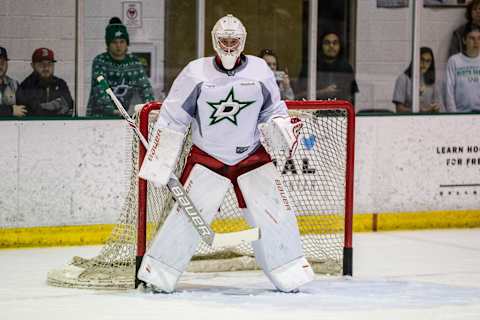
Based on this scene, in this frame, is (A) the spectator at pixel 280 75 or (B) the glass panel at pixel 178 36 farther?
(A) the spectator at pixel 280 75

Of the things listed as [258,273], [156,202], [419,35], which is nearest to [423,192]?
[419,35]

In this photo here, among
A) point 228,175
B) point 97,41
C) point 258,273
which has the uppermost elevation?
point 97,41

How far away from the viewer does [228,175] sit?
20.6 feet

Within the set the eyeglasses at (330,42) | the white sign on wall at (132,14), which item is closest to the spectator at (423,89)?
the eyeglasses at (330,42)

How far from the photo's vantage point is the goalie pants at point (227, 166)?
6.27 metres

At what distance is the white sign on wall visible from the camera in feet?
26.6

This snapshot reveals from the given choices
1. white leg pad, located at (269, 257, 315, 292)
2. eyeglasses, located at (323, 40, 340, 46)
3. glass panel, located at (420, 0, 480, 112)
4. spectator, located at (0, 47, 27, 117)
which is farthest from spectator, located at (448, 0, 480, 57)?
white leg pad, located at (269, 257, 315, 292)

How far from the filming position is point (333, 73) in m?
8.74

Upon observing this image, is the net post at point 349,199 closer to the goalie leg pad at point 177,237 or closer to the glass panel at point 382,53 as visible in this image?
the goalie leg pad at point 177,237

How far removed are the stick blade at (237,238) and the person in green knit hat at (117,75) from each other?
2032 millimetres

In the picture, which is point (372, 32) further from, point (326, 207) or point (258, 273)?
point (258, 273)

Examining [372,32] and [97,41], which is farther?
[372,32]

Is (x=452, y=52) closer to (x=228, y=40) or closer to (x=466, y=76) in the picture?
(x=466, y=76)

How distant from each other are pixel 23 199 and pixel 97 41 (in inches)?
40.4
